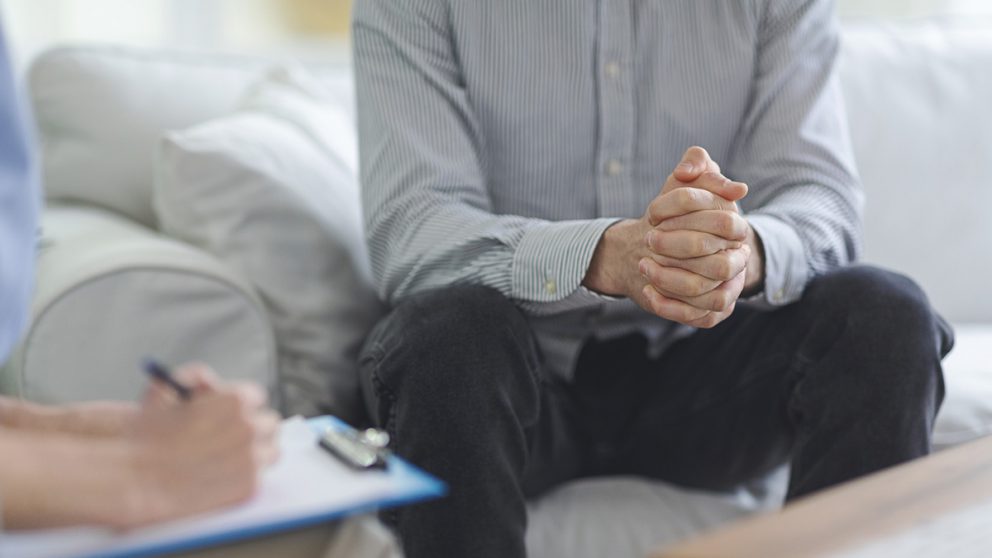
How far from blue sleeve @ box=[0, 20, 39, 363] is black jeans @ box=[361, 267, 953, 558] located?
456 mm

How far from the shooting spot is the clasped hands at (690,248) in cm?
107

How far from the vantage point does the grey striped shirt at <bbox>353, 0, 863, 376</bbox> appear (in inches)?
51.9

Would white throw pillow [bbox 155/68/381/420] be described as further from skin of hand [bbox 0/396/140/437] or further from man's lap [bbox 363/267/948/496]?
skin of hand [bbox 0/396/140/437]

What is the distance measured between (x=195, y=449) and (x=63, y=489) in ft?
0.22

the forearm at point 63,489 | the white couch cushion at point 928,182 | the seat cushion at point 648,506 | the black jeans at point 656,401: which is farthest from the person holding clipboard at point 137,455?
the white couch cushion at point 928,182

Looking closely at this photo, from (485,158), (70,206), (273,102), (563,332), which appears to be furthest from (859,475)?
(70,206)

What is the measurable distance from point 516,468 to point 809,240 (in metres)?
0.42

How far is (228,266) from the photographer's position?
4.19ft

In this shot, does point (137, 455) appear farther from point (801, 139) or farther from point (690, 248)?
point (801, 139)

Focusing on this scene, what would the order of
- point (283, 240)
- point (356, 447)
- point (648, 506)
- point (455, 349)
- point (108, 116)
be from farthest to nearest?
point (108, 116), point (283, 240), point (648, 506), point (455, 349), point (356, 447)

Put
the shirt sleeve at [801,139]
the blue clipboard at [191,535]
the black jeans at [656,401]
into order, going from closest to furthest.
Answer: the blue clipboard at [191,535]
the black jeans at [656,401]
the shirt sleeve at [801,139]

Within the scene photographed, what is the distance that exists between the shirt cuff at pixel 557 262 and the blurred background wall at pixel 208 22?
50.3 inches

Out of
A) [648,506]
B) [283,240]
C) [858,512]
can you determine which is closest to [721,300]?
[648,506]

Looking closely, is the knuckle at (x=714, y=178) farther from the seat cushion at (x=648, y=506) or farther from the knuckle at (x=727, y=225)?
the seat cushion at (x=648, y=506)
